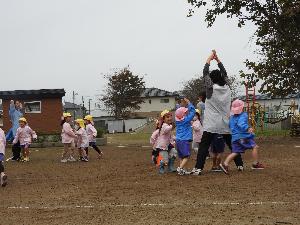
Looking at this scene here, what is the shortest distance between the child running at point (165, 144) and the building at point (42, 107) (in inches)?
968

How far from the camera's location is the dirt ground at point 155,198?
6266mm

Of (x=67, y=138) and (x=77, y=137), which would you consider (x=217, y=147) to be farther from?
(x=77, y=137)

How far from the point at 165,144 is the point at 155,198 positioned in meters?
3.62

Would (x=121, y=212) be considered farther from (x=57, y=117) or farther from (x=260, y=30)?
(x=57, y=117)

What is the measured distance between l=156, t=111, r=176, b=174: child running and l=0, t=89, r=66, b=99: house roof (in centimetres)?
2468

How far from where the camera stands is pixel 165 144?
37.1ft

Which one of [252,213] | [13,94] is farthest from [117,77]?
[252,213]

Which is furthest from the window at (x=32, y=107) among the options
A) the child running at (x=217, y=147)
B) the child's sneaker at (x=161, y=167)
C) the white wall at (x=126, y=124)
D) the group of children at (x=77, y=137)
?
the white wall at (x=126, y=124)

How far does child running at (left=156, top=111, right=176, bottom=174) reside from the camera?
11156mm

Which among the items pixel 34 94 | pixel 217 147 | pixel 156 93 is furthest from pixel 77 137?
pixel 156 93

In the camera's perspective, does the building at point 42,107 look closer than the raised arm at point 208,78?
No

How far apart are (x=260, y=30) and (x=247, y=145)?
17.2 metres

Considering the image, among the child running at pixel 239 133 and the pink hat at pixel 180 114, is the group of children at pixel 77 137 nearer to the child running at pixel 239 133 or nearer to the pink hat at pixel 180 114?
the pink hat at pixel 180 114

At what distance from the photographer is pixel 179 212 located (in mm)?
6543
